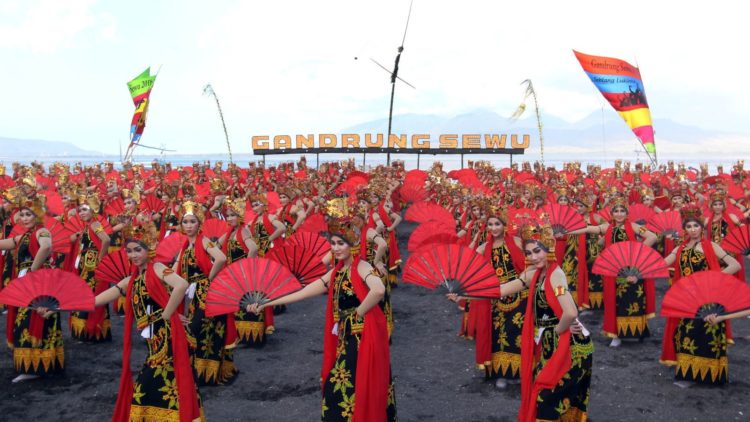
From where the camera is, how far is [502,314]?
6.93 metres

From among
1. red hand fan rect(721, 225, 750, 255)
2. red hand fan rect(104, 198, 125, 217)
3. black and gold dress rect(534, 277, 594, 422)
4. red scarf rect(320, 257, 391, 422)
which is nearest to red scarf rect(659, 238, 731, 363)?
red hand fan rect(721, 225, 750, 255)

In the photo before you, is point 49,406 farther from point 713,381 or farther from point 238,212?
point 713,381

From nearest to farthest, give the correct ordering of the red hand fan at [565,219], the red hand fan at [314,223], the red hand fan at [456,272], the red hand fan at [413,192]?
the red hand fan at [456,272], the red hand fan at [565,219], the red hand fan at [314,223], the red hand fan at [413,192]

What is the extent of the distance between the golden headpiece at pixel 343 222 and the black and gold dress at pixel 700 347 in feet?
13.7

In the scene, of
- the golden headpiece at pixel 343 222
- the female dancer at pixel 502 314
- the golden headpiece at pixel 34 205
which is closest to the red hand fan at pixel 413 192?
the female dancer at pixel 502 314

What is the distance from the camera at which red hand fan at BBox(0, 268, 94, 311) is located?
211 inches

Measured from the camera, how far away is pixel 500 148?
31359 mm

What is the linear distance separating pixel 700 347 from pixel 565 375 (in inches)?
122

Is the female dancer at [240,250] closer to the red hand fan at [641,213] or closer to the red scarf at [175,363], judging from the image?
the red scarf at [175,363]

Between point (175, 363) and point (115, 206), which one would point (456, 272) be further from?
point (115, 206)

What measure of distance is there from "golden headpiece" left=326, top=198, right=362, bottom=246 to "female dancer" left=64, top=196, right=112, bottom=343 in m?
4.52

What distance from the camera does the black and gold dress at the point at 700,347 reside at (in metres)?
6.68

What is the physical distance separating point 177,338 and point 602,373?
5.20 m

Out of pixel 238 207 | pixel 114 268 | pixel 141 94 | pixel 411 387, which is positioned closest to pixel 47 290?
pixel 114 268
